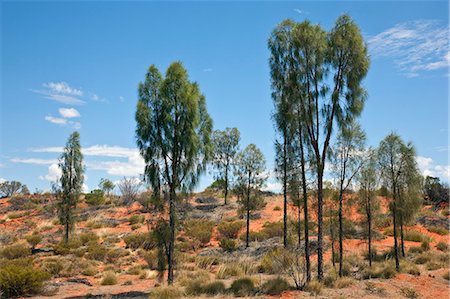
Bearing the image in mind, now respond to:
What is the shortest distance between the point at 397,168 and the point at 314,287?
1028 cm

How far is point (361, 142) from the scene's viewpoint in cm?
2175

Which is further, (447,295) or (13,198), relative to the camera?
(13,198)

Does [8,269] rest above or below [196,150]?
below

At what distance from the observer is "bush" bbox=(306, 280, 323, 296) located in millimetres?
16500

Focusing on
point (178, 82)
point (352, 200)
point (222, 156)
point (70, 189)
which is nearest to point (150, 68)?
point (178, 82)

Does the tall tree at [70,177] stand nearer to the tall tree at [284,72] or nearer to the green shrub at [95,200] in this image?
the tall tree at [284,72]

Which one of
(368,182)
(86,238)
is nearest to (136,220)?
(86,238)

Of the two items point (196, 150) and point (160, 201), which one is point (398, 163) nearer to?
point (196, 150)

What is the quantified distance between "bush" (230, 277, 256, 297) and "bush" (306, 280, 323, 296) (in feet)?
7.91

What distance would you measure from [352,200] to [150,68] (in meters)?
14.0

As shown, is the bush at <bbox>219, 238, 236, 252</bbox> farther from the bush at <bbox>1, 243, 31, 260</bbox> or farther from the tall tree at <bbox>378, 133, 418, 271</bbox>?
the bush at <bbox>1, 243, 31, 260</bbox>

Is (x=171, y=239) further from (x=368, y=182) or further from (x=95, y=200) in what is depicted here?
(x=95, y=200)

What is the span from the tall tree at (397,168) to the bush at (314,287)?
808 cm

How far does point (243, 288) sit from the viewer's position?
55.6ft
